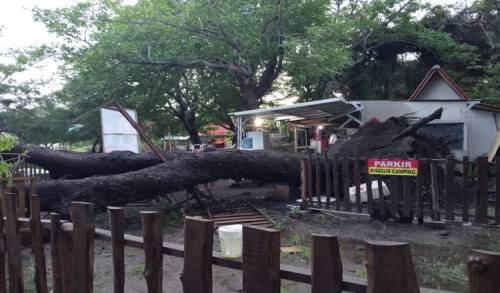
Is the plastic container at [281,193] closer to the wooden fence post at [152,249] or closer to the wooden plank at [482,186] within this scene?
the wooden plank at [482,186]

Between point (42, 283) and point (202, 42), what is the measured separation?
14897 mm

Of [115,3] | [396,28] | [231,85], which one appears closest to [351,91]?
[396,28]

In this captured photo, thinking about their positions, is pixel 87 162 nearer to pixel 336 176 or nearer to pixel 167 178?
pixel 167 178

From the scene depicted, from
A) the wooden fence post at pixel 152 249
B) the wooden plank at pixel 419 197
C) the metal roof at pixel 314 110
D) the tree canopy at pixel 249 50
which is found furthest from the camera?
the tree canopy at pixel 249 50

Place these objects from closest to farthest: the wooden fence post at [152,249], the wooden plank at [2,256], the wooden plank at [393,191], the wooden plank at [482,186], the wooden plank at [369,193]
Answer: the wooden fence post at [152,249], the wooden plank at [2,256], the wooden plank at [482,186], the wooden plank at [393,191], the wooden plank at [369,193]

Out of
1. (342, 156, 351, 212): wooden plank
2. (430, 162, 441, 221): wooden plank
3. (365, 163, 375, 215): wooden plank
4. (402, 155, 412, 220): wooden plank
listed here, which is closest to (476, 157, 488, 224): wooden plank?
(430, 162, 441, 221): wooden plank

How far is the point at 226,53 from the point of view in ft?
55.9

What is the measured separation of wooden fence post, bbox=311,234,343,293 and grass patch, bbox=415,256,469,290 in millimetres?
3445

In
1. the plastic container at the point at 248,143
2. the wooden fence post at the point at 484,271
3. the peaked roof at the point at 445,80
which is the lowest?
the wooden fence post at the point at 484,271

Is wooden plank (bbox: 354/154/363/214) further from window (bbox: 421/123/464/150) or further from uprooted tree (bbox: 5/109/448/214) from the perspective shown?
window (bbox: 421/123/464/150)

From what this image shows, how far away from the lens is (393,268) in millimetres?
1247

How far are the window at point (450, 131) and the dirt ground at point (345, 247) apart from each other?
686 cm

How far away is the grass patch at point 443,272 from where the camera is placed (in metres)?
4.30

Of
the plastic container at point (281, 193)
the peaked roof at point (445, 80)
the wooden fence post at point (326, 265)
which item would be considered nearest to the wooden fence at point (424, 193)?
the plastic container at point (281, 193)
